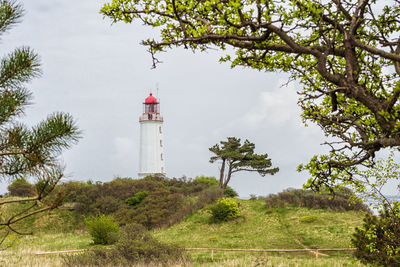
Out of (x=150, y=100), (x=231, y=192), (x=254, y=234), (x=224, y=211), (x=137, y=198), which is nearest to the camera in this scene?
(x=254, y=234)

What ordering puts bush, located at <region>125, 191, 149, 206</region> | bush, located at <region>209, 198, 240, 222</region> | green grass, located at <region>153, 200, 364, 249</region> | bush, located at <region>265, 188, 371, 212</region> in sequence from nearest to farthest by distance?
green grass, located at <region>153, 200, 364, 249</region>
bush, located at <region>209, 198, 240, 222</region>
bush, located at <region>265, 188, 371, 212</region>
bush, located at <region>125, 191, 149, 206</region>

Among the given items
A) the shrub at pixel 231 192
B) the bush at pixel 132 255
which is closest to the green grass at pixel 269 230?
the bush at pixel 132 255

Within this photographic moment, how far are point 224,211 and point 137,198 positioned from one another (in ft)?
25.6

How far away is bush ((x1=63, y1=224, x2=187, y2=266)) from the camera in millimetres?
12898

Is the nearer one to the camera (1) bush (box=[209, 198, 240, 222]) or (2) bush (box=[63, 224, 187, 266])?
(2) bush (box=[63, 224, 187, 266])

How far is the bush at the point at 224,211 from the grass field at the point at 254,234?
24.0 inches

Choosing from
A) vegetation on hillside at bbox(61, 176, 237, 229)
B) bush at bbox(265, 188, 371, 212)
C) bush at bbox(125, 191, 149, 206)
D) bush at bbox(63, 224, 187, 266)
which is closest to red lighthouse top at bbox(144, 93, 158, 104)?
vegetation on hillside at bbox(61, 176, 237, 229)

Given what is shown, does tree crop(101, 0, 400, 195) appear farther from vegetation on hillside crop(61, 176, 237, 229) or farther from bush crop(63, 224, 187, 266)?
vegetation on hillside crop(61, 176, 237, 229)

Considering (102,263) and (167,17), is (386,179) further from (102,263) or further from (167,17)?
(102,263)

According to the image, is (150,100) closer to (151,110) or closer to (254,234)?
(151,110)

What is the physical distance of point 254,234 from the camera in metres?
23.6

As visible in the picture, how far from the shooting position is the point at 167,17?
7.68m

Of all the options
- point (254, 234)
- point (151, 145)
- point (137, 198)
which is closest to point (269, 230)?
point (254, 234)

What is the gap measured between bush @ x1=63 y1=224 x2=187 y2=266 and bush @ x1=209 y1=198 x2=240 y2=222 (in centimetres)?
1247
